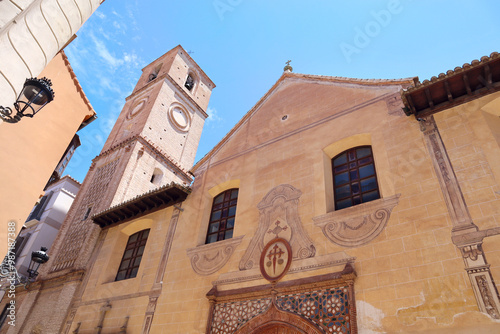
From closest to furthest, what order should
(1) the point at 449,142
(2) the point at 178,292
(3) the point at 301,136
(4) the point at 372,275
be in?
(4) the point at 372,275
(1) the point at 449,142
(2) the point at 178,292
(3) the point at 301,136

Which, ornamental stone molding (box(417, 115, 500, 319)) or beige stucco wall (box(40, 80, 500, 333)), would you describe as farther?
beige stucco wall (box(40, 80, 500, 333))

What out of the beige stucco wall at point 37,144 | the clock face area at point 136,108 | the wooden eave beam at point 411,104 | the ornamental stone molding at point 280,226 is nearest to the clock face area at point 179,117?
the clock face area at point 136,108

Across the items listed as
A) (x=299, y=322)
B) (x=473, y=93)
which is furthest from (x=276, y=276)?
(x=473, y=93)

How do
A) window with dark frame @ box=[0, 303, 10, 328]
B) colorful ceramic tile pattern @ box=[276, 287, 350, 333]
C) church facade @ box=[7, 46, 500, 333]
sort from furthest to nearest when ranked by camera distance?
1. window with dark frame @ box=[0, 303, 10, 328]
2. colorful ceramic tile pattern @ box=[276, 287, 350, 333]
3. church facade @ box=[7, 46, 500, 333]

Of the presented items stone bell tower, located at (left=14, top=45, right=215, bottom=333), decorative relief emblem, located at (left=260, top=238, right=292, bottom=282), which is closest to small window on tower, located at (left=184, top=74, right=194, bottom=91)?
stone bell tower, located at (left=14, top=45, right=215, bottom=333)

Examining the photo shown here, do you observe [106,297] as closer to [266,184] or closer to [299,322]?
[266,184]

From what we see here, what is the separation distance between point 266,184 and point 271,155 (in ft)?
3.02

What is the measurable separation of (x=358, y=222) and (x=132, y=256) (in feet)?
23.4

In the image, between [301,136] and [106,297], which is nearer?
[301,136]

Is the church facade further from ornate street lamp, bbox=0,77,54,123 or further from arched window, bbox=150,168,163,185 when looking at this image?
ornate street lamp, bbox=0,77,54,123

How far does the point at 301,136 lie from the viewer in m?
8.41

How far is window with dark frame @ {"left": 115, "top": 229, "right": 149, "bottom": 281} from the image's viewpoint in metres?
9.82

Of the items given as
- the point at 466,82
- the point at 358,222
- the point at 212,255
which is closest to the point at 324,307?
the point at 358,222

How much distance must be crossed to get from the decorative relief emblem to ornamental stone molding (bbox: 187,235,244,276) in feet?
2.93
